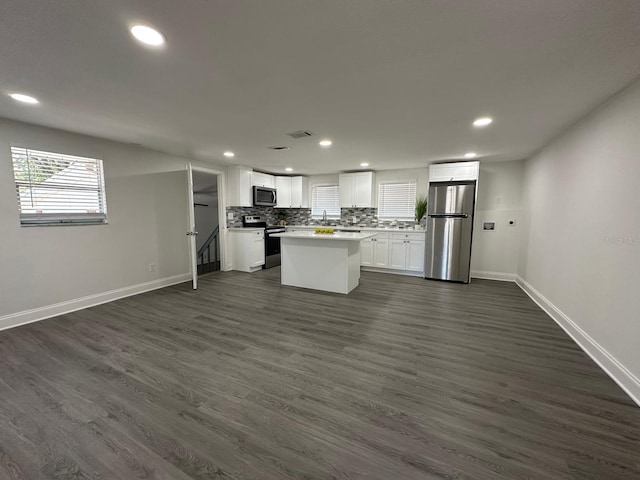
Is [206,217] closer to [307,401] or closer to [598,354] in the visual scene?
[307,401]

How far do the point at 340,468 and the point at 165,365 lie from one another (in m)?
1.70

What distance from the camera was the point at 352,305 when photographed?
12.3 ft

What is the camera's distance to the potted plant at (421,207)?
5622 mm

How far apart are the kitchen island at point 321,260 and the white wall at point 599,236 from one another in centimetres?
242

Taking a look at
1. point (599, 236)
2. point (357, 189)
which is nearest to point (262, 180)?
point (357, 189)

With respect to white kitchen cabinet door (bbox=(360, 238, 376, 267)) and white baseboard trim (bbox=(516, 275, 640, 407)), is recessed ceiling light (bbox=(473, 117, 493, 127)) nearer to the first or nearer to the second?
white baseboard trim (bbox=(516, 275, 640, 407))

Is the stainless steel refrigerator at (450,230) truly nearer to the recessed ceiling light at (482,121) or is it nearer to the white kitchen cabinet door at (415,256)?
the white kitchen cabinet door at (415,256)

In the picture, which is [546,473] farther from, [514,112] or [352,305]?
[514,112]

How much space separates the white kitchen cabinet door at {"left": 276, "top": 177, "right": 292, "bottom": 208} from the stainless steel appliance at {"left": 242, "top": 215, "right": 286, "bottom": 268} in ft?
2.46

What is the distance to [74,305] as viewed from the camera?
11.5 ft

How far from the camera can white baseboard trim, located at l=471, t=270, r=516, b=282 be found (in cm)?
516

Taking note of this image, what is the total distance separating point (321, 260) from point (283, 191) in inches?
124

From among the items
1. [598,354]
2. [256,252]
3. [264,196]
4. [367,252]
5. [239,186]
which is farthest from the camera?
[264,196]

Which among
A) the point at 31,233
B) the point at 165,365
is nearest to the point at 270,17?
the point at 165,365
